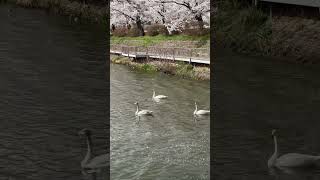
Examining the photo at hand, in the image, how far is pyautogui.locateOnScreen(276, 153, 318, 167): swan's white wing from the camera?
38.4 ft

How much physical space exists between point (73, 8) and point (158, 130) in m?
17.9

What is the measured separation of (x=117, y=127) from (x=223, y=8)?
10.9 metres

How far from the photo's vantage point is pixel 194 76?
15.0 m

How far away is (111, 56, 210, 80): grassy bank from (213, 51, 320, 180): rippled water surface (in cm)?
106

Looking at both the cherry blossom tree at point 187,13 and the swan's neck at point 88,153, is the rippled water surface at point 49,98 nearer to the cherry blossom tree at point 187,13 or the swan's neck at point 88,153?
the swan's neck at point 88,153

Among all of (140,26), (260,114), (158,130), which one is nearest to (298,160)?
(158,130)

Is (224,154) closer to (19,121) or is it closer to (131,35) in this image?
(131,35)

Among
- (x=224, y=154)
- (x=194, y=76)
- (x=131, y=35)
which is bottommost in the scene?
(x=224, y=154)

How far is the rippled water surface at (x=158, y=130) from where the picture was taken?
11547 mm

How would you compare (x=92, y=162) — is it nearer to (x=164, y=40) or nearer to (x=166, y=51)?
(x=164, y=40)

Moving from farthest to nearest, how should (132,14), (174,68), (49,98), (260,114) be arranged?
(49,98) < (174,68) < (260,114) < (132,14)

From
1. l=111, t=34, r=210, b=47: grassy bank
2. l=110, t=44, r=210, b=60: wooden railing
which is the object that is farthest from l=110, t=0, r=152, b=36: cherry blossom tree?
l=110, t=44, r=210, b=60: wooden railing

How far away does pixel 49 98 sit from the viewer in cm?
1644

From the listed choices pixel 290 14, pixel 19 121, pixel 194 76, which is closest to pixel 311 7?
pixel 290 14
